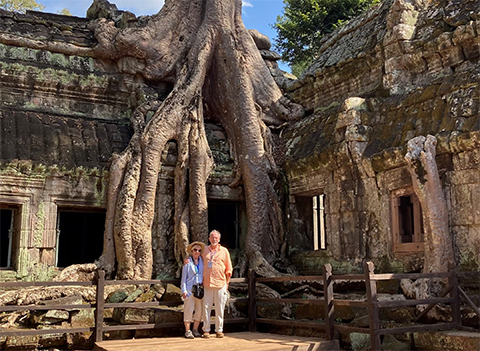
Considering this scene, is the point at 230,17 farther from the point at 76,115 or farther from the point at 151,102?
the point at 76,115

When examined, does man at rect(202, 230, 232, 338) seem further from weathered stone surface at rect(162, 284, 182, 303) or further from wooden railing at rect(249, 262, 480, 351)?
weathered stone surface at rect(162, 284, 182, 303)

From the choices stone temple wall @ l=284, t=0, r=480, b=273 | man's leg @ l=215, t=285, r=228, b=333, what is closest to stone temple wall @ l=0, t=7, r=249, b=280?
stone temple wall @ l=284, t=0, r=480, b=273

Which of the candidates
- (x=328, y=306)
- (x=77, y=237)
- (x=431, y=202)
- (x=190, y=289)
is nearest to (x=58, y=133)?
(x=77, y=237)

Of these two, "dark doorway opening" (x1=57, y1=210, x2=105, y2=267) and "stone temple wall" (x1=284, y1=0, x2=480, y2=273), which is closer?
"stone temple wall" (x1=284, y1=0, x2=480, y2=273)

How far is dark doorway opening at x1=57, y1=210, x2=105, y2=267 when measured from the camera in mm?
10398

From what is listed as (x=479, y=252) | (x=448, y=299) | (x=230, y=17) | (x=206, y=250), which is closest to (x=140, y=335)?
(x=206, y=250)

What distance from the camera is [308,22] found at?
65.0 feet

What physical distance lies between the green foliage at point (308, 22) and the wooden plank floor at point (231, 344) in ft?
47.7

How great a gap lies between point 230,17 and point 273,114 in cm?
214

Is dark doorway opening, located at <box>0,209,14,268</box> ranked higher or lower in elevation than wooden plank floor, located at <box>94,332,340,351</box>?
higher

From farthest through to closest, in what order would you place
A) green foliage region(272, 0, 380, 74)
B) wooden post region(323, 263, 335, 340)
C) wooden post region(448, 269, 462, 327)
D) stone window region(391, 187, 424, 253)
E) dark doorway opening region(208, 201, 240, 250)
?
green foliage region(272, 0, 380, 74), dark doorway opening region(208, 201, 240, 250), stone window region(391, 187, 424, 253), wooden post region(323, 263, 335, 340), wooden post region(448, 269, 462, 327)

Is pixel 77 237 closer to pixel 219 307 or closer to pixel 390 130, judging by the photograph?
pixel 219 307

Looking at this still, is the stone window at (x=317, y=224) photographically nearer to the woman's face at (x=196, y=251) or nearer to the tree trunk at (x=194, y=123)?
the tree trunk at (x=194, y=123)

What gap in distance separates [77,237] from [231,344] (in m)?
5.87
